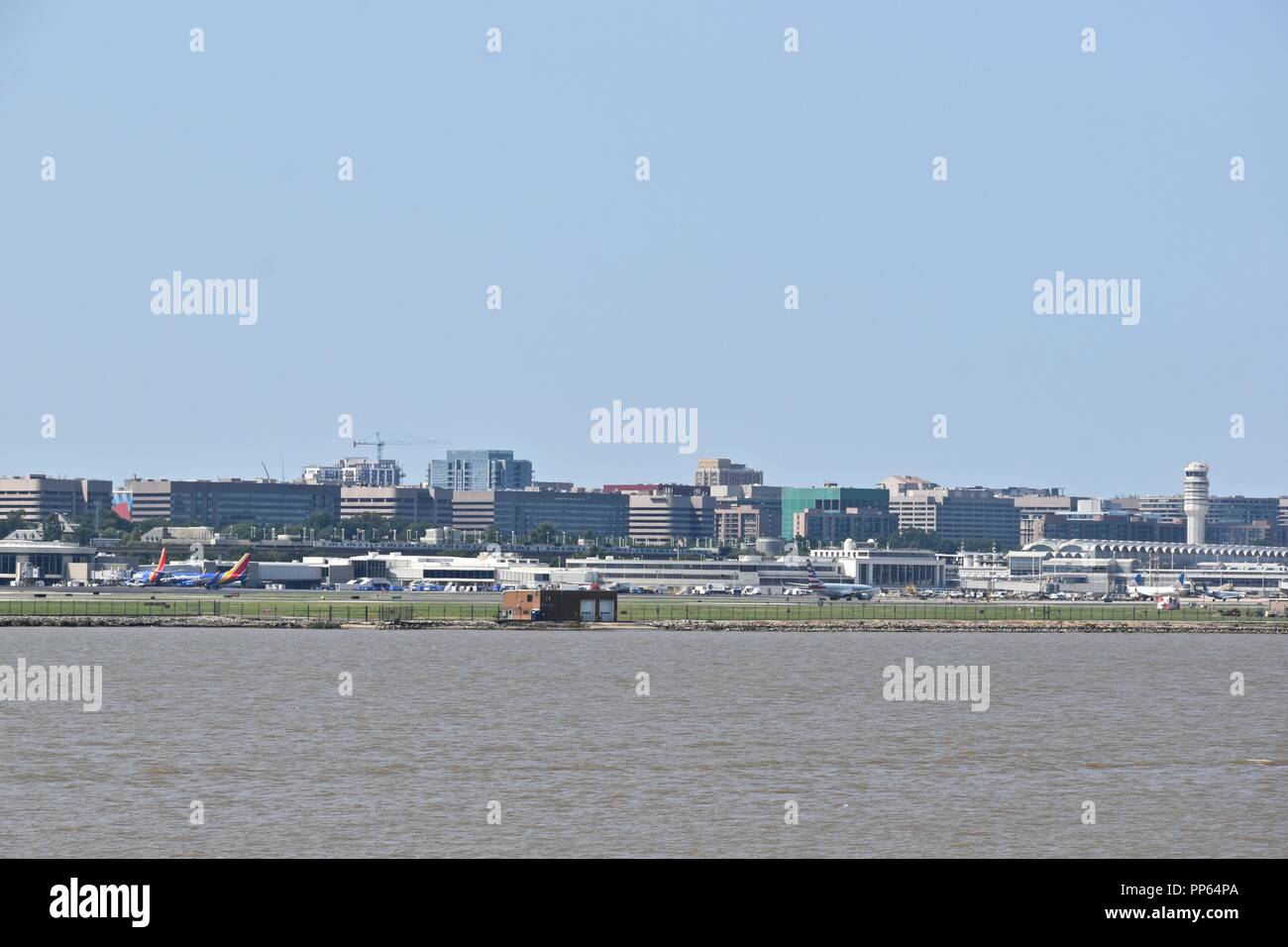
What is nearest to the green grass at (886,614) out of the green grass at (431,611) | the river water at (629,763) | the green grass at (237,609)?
the green grass at (431,611)

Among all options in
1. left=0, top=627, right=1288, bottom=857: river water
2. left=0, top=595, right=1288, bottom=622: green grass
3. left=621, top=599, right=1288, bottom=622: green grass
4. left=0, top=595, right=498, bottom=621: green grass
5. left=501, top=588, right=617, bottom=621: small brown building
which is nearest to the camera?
left=0, top=627, right=1288, bottom=857: river water

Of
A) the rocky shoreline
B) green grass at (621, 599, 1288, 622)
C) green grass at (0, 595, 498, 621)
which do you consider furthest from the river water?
green grass at (621, 599, 1288, 622)

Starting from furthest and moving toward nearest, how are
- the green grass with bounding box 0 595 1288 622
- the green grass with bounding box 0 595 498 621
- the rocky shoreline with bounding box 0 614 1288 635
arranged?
the green grass with bounding box 0 595 1288 622, the green grass with bounding box 0 595 498 621, the rocky shoreline with bounding box 0 614 1288 635

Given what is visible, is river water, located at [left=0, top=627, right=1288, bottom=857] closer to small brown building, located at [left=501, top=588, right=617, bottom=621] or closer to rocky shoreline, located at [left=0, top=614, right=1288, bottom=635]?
rocky shoreline, located at [left=0, top=614, right=1288, bottom=635]

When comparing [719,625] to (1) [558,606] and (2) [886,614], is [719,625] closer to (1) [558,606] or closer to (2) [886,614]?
(1) [558,606]

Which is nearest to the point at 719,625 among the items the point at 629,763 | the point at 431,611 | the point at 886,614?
the point at 431,611

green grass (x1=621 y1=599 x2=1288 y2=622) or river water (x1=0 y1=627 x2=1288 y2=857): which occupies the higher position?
river water (x1=0 y1=627 x2=1288 y2=857)
